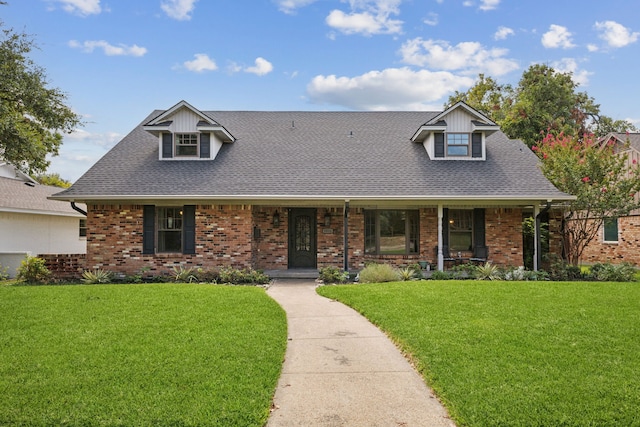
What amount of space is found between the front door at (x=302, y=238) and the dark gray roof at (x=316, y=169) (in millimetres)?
1507

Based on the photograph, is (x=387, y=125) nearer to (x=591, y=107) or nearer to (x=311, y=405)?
(x=311, y=405)

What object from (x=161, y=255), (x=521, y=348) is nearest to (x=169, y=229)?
(x=161, y=255)

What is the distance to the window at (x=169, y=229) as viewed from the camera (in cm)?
1349

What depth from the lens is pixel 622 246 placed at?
19.0 meters

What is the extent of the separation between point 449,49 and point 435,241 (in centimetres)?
714

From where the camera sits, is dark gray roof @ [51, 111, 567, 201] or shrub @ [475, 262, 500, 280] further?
dark gray roof @ [51, 111, 567, 201]

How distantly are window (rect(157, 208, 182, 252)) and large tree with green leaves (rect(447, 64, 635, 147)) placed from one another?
2052cm

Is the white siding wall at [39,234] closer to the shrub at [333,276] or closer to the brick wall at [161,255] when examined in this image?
the brick wall at [161,255]

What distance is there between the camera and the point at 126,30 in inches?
526

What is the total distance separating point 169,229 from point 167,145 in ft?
10.5

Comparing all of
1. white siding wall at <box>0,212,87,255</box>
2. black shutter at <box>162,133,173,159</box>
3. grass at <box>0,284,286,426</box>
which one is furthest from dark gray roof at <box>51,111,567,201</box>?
grass at <box>0,284,286,426</box>

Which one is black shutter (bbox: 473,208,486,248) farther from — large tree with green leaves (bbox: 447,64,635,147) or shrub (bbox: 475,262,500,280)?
large tree with green leaves (bbox: 447,64,635,147)

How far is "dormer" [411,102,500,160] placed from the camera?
48.1 ft

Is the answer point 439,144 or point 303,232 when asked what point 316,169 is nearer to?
point 303,232
